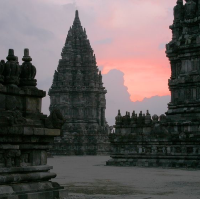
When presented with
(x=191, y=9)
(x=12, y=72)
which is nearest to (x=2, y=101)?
(x=12, y=72)

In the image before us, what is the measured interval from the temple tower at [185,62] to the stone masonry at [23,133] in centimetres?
2081

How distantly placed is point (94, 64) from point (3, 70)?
76.2 meters

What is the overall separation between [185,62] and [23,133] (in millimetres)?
24780

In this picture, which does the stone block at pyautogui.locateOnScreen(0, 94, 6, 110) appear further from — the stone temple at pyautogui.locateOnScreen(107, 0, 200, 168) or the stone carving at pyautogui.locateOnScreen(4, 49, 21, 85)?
the stone temple at pyautogui.locateOnScreen(107, 0, 200, 168)

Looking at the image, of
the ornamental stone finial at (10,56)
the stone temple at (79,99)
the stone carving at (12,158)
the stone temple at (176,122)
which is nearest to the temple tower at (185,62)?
the stone temple at (176,122)

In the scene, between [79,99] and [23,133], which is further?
[79,99]

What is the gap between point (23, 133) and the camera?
44.7 ft

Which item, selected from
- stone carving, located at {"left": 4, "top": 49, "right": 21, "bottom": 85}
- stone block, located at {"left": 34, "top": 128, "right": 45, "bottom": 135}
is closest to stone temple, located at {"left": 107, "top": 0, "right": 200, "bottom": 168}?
stone block, located at {"left": 34, "top": 128, "right": 45, "bottom": 135}

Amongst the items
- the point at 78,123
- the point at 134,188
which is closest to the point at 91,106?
the point at 78,123

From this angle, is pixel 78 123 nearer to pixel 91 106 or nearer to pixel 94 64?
pixel 91 106

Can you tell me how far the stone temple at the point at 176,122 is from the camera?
33969mm

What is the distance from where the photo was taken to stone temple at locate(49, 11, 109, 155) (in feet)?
276

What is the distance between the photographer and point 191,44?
119ft

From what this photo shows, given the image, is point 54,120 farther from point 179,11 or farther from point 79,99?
point 79,99
